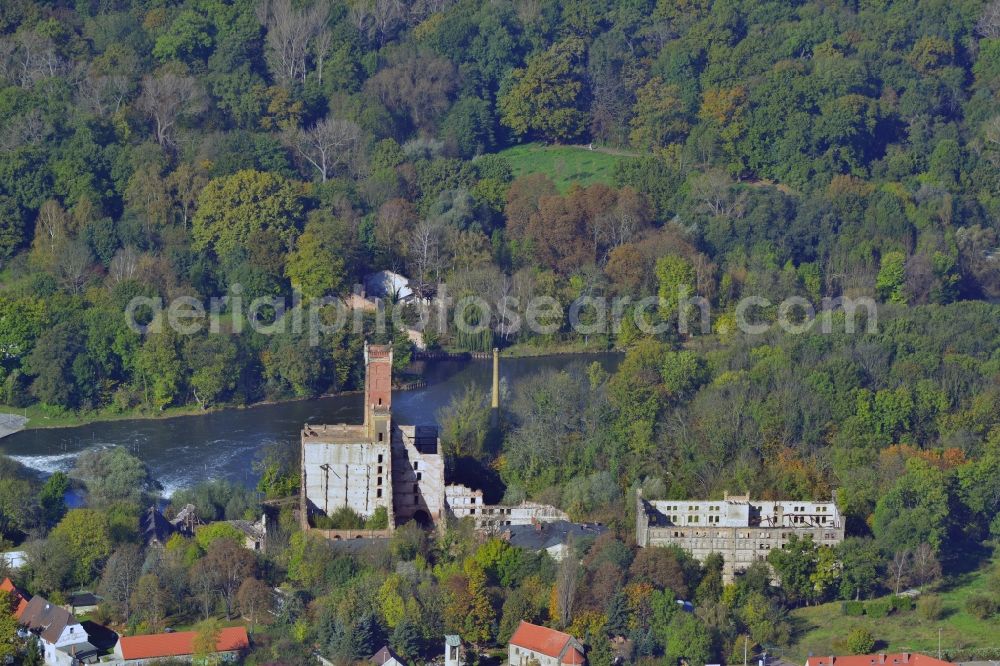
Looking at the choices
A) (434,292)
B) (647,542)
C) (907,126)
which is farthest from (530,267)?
(647,542)

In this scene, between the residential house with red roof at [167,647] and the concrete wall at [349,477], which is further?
the concrete wall at [349,477]

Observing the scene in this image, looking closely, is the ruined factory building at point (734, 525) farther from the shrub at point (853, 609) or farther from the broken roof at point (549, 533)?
the shrub at point (853, 609)

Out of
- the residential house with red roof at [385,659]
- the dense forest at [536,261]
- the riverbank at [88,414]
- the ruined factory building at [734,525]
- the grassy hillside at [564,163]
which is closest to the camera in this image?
the residential house with red roof at [385,659]

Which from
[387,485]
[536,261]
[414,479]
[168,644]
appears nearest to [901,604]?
[414,479]

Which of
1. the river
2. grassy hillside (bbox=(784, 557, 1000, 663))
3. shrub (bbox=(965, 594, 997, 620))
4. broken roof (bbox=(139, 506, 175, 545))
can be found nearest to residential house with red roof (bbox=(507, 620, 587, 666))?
grassy hillside (bbox=(784, 557, 1000, 663))

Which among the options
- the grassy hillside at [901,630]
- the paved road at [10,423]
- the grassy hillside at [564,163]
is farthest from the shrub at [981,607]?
the grassy hillside at [564,163]

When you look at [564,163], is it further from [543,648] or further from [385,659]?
[385,659]

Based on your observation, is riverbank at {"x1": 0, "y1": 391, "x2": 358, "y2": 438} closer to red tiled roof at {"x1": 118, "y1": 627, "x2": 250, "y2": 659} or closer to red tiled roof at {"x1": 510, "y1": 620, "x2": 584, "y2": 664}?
red tiled roof at {"x1": 118, "y1": 627, "x2": 250, "y2": 659}
